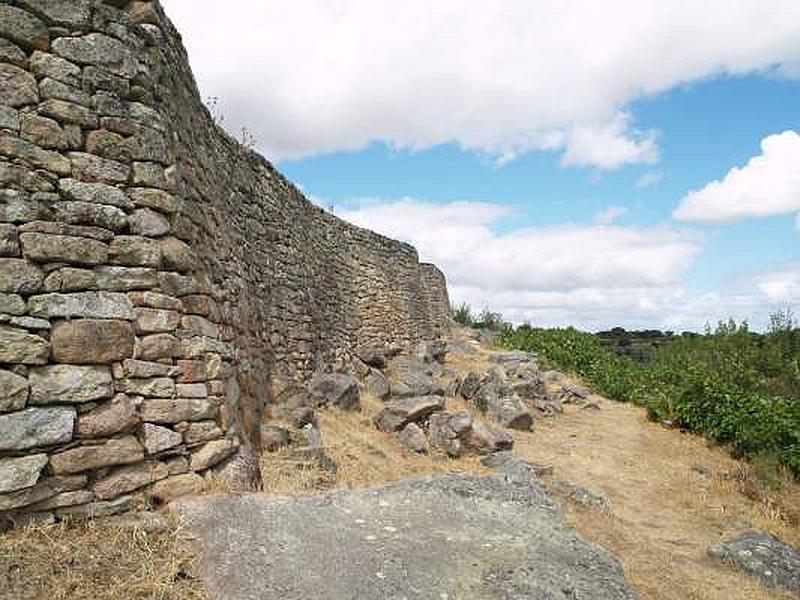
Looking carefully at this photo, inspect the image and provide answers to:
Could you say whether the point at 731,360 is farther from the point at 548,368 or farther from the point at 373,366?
the point at 373,366

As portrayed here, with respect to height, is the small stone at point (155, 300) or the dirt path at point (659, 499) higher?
the small stone at point (155, 300)

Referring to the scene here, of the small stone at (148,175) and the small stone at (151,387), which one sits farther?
the small stone at (148,175)

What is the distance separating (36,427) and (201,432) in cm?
109

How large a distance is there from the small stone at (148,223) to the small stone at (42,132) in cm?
62

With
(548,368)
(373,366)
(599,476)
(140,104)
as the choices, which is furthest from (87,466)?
(548,368)

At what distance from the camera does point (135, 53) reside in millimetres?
4473

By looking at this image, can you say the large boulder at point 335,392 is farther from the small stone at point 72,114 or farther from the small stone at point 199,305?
the small stone at point 72,114

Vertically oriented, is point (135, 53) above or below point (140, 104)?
above

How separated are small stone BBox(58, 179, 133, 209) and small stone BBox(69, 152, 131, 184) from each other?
0.16 feet

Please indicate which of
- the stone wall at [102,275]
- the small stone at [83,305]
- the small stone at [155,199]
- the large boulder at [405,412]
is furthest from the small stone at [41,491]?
the large boulder at [405,412]

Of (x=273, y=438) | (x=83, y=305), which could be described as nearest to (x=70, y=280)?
(x=83, y=305)

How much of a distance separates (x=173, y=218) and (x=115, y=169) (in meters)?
→ 0.53

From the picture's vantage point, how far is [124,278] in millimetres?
4082

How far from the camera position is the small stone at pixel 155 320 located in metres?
4.10
